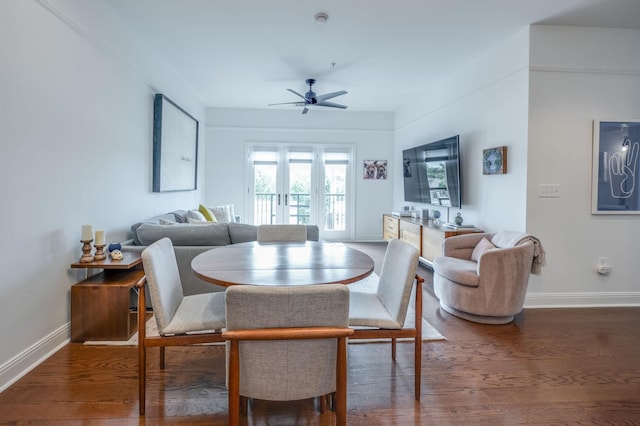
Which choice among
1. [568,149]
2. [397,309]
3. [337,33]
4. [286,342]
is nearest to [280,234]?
[397,309]

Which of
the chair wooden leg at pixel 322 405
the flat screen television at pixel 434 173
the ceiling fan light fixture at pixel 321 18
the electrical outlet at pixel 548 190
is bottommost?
the chair wooden leg at pixel 322 405

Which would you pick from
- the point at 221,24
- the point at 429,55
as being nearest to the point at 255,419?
the point at 221,24

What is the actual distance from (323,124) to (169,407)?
6.12m

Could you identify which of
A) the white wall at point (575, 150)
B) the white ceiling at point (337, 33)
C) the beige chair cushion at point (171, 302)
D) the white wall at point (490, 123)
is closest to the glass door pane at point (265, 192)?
the white ceiling at point (337, 33)

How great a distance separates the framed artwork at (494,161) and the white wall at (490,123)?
6cm

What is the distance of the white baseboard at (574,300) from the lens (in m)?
3.44

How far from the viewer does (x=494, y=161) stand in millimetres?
3734

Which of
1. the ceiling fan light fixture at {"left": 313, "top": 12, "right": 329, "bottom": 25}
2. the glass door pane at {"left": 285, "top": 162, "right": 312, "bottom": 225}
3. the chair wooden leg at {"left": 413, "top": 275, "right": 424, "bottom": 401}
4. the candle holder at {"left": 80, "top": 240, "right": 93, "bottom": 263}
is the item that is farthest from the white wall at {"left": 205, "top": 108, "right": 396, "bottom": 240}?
the chair wooden leg at {"left": 413, "top": 275, "right": 424, "bottom": 401}

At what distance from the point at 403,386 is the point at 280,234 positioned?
149cm

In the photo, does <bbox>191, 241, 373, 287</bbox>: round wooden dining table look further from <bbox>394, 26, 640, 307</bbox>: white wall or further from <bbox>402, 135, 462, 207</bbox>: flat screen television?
<bbox>402, 135, 462, 207</bbox>: flat screen television

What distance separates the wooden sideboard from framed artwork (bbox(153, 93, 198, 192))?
3.39 m

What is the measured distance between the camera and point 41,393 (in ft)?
6.28

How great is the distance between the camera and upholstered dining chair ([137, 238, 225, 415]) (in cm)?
168

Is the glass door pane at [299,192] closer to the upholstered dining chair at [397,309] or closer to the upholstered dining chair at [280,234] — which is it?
the upholstered dining chair at [280,234]
